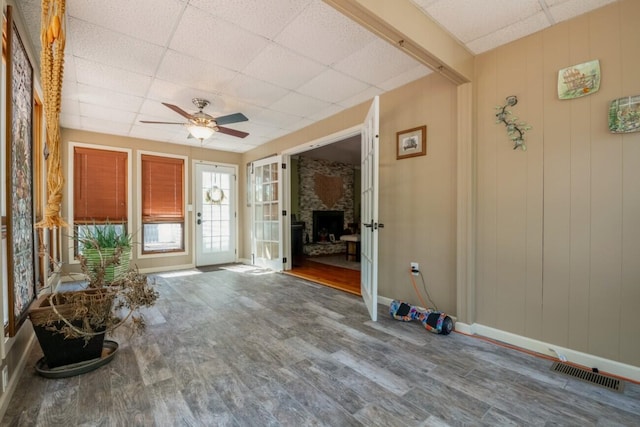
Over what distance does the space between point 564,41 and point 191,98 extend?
3.70 metres

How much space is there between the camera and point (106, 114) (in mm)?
4066

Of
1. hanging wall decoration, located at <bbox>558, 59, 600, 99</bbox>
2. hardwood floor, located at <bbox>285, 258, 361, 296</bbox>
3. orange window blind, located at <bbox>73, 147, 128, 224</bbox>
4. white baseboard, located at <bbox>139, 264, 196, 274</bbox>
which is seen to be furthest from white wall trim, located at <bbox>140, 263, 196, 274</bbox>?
hanging wall decoration, located at <bbox>558, 59, 600, 99</bbox>

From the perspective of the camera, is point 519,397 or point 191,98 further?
point 191,98

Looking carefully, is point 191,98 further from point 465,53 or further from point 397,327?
point 397,327

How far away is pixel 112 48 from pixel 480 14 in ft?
9.93

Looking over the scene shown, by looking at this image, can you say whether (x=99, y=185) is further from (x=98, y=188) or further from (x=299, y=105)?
(x=299, y=105)

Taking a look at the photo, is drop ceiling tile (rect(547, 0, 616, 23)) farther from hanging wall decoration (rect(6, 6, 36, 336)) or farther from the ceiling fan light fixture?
hanging wall decoration (rect(6, 6, 36, 336))

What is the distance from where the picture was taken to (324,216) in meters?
7.76

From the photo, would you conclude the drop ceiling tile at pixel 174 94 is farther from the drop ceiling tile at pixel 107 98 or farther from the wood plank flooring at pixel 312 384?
the wood plank flooring at pixel 312 384

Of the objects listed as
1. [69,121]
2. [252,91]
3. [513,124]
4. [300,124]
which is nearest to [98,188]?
[69,121]

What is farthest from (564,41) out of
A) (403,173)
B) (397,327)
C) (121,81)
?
(121,81)

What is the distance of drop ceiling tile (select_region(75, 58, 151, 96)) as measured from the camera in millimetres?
2787

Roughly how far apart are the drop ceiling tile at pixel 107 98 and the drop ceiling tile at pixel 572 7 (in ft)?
13.6

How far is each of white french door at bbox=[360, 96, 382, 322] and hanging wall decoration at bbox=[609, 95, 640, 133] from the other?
5.56ft
